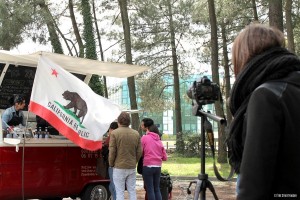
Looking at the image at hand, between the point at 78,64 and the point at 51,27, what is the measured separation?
49.5ft

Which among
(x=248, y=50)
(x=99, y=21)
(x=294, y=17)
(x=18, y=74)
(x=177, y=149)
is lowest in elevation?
(x=177, y=149)

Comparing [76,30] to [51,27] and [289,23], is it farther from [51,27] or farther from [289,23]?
[289,23]

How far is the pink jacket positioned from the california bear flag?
3.77ft

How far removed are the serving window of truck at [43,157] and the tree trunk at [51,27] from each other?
42.1 ft

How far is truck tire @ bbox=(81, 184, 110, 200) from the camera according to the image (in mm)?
9461

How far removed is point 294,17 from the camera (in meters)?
19.9

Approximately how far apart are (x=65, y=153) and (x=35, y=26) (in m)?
15.4

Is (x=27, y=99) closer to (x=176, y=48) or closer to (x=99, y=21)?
(x=99, y=21)

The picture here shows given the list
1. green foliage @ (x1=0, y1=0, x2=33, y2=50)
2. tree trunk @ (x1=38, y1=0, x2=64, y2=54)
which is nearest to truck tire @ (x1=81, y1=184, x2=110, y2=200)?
green foliage @ (x1=0, y1=0, x2=33, y2=50)

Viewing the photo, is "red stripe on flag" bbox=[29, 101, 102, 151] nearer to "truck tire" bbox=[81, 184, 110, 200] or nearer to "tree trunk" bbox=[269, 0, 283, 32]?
"truck tire" bbox=[81, 184, 110, 200]

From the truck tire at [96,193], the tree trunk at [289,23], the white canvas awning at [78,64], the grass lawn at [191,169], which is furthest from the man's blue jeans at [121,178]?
the tree trunk at [289,23]

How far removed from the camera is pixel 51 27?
23.5m

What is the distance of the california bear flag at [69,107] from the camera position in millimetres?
7797

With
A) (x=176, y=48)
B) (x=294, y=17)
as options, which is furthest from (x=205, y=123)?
(x=176, y=48)
